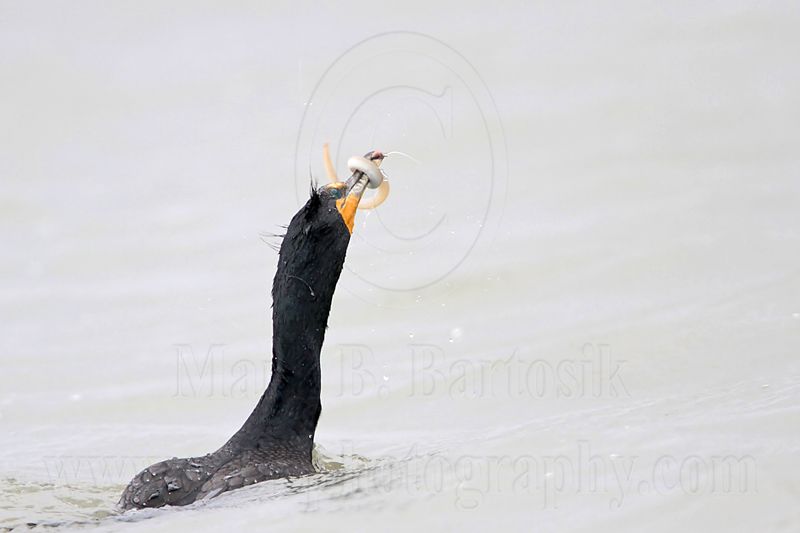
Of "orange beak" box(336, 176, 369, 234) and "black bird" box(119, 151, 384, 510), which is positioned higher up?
"orange beak" box(336, 176, 369, 234)

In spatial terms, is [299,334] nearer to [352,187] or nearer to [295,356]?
[295,356]

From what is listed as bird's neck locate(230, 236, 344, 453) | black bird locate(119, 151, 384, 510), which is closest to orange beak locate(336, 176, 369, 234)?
black bird locate(119, 151, 384, 510)

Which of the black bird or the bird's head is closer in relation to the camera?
the black bird

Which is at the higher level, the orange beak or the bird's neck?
the orange beak

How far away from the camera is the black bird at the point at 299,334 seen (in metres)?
6.34

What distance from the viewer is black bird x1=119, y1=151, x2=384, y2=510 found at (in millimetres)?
6340

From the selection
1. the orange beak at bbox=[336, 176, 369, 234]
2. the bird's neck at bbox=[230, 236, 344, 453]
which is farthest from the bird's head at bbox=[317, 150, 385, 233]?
the bird's neck at bbox=[230, 236, 344, 453]

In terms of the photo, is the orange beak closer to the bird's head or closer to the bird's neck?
the bird's head

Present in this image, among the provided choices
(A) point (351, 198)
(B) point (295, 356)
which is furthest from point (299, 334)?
(A) point (351, 198)

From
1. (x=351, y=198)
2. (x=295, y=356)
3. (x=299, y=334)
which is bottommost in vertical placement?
(x=295, y=356)

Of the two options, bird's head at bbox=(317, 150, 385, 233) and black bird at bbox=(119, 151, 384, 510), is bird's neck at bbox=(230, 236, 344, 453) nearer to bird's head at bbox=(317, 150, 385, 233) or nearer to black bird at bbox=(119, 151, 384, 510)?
black bird at bbox=(119, 151, 384, 510)

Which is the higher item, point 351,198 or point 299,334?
point 351,198

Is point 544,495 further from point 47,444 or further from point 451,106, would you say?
point 451,106

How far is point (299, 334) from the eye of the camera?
661 centimetres
